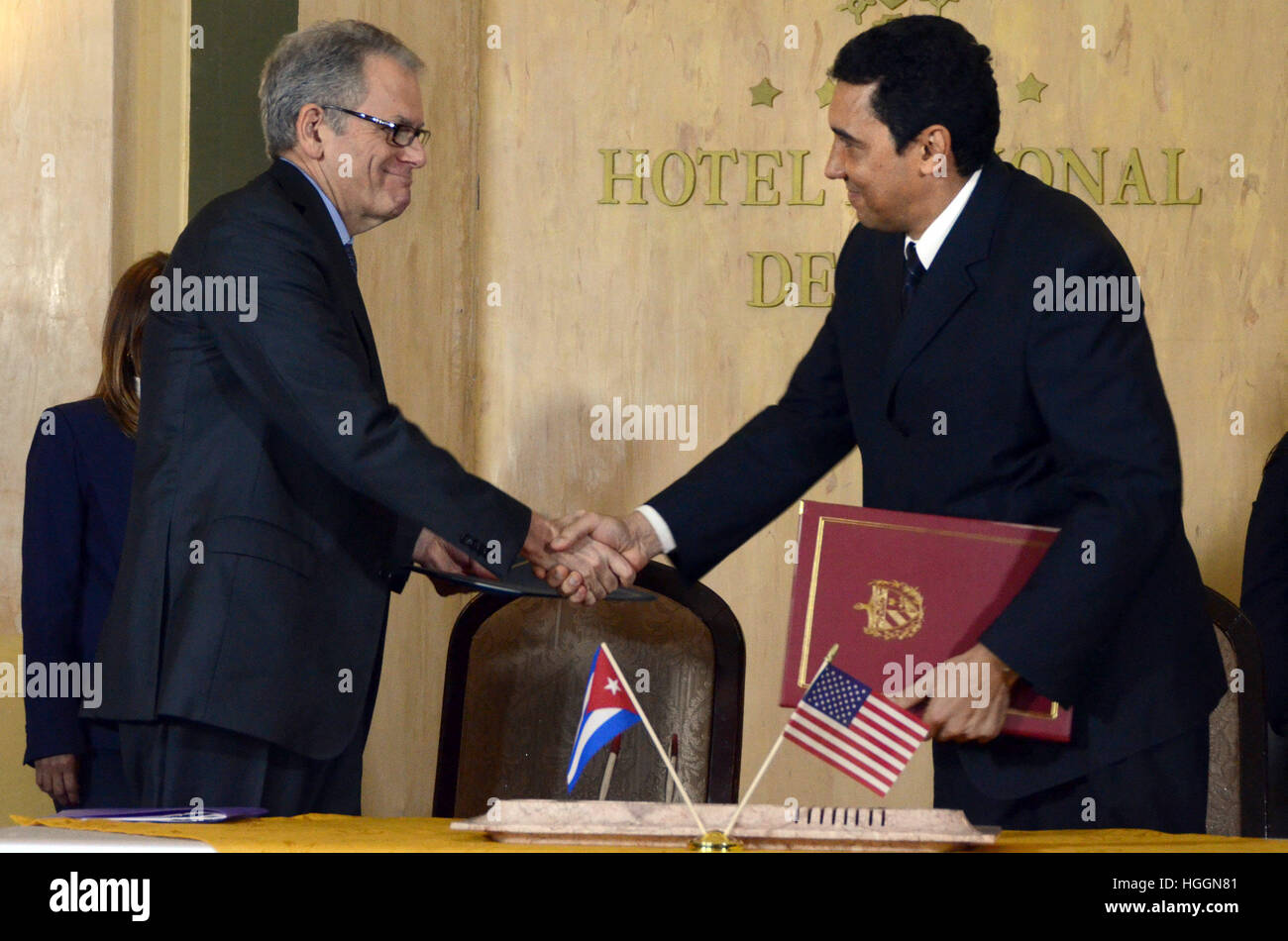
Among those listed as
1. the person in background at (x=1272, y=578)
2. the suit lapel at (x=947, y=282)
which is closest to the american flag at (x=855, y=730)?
the suit lapel at (x=947, y=282)

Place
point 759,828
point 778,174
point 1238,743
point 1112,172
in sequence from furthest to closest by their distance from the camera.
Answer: point 778,174 → point 1112,172 → point 1238,743 → point 759,828

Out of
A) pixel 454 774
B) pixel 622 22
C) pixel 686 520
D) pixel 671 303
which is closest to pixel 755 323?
pixel 671 303

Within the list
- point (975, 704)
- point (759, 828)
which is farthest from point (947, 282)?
point (759, 828)

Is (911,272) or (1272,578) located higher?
(911,272)

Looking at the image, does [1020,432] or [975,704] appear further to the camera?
[1020,432]

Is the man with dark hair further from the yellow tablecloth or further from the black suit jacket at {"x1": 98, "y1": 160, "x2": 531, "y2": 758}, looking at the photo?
the black suit jacket at {"x1": 98, "y1": 160, "x2": 531, "y2": 758}

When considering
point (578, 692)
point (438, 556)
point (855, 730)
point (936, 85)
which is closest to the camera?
point (855, 730)

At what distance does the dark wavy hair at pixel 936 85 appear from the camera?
286cm

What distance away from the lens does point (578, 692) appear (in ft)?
11.2

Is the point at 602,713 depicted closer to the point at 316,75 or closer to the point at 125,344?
the point at 316,75

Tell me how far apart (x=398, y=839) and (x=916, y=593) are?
0.97 metres

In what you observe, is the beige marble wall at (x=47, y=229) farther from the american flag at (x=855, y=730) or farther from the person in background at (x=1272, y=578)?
the person in background at (x=1272, y=578)

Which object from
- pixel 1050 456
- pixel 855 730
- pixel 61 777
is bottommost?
pixel 61 777

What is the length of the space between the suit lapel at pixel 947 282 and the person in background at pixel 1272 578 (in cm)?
175
